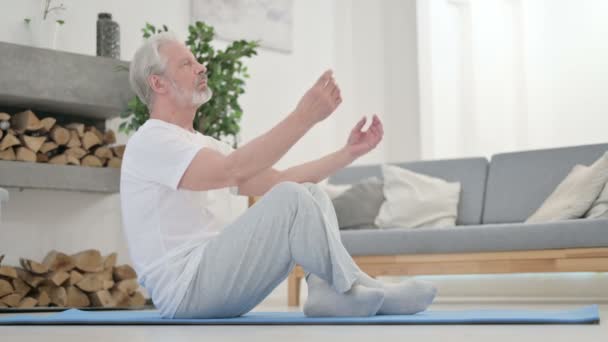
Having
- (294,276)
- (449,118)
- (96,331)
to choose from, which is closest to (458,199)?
(294,276)

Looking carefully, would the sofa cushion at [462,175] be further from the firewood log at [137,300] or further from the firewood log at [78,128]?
the firewood log at [78,128]

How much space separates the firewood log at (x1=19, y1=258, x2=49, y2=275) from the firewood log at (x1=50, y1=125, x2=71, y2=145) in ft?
2.25

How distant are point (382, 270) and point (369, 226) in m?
0.53

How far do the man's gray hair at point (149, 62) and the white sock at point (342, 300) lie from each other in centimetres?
74

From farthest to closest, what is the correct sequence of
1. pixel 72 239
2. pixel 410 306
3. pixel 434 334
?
1. pixel 72 239
2. pixel 410 306
3. pixel 434 334

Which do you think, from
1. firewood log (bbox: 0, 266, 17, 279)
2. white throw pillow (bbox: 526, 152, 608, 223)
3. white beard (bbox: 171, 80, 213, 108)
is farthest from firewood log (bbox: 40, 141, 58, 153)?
white throw pillow (bbox: 526, 152, 608, 223)

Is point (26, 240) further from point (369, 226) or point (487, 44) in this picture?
point (487, 44)

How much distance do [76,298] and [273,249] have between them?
2968 millimetres

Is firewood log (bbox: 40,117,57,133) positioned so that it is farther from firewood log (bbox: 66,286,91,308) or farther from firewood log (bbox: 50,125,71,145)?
firewood log (bbox: 66,286,91,308)

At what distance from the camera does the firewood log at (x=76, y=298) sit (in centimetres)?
490

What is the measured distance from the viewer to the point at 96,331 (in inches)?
90.1

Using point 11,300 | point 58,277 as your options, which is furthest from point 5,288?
point 58,277

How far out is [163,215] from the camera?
Result: 2.41 meters

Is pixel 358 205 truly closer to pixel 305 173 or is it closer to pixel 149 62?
pixel 305 173
